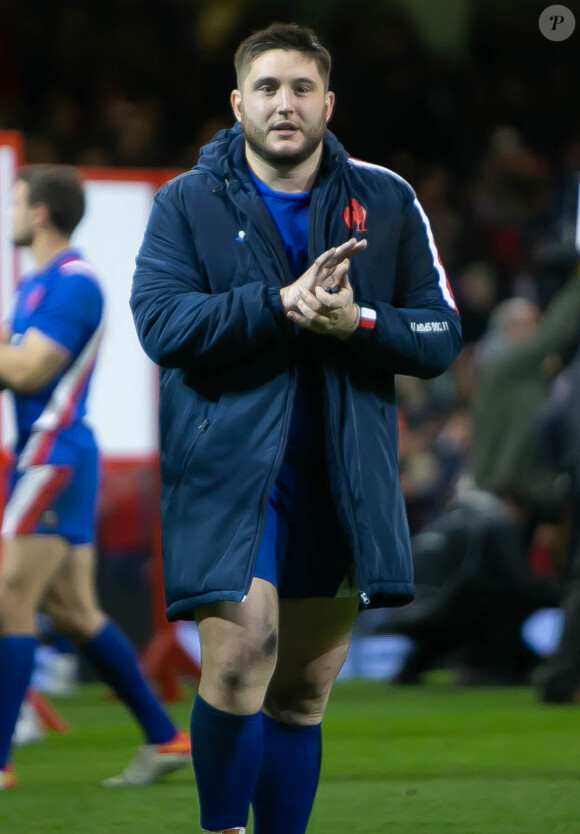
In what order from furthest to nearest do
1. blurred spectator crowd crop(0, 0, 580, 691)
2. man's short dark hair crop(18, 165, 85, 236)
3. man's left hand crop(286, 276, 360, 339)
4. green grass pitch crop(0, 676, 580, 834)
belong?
1. blurred spectator crowd crop(0, 0, 580, 691)
2. man's short dark hair crop(18, 165, 85, 236)
3. green grass pitch crop(0, 676, 580, 834)
4. man's left hand crop(286, 276, 360, 339)

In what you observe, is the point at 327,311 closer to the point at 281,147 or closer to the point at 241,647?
the point at 281,147

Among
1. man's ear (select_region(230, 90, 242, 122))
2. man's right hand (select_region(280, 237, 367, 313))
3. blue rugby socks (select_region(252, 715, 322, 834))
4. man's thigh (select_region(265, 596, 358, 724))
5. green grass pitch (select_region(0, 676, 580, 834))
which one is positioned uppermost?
man's ear (select_region(230, 90, 242, 122))

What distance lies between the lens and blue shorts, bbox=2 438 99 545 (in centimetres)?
587

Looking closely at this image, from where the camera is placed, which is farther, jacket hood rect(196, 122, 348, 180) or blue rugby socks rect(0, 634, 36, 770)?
blue rugby socks rect(0, 634, 36, 770)

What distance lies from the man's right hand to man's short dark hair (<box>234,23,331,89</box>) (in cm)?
49

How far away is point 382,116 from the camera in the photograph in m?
16.5

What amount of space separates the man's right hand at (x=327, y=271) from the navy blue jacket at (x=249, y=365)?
0.15 feet

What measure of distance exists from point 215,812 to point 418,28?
47.1ft

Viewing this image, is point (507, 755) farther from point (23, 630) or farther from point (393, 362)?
point (393, 362)

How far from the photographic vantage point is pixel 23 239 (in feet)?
20.4

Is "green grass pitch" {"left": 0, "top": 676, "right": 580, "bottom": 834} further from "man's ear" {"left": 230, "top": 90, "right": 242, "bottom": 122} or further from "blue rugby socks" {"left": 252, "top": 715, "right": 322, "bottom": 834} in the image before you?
"man's ear" {"left": 230, "top": 90, "right": 242, "bottom": 122}

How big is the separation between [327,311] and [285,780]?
3.60ft

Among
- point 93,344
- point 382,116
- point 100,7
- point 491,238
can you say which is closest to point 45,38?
point 100,7

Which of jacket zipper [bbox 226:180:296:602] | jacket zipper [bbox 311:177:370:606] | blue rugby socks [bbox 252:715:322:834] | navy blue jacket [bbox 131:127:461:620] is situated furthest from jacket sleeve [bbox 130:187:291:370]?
blue rugby socks [bbox 252:715:322:834]
